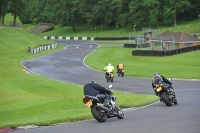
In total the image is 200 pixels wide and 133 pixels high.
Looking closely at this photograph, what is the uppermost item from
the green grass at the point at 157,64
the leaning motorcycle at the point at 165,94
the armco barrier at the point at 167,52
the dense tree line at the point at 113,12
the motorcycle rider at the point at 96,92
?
the dense tree line at the point at 113,12

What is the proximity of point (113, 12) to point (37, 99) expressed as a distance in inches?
4338

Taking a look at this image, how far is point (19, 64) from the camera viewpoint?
60938mm

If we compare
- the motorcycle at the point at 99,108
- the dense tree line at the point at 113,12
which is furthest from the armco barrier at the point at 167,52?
the dense tree line at the point at 113,12

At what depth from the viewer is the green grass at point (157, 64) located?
47.4 metres

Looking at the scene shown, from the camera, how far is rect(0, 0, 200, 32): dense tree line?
118 m

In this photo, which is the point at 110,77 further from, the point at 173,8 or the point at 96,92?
the point at 173,8

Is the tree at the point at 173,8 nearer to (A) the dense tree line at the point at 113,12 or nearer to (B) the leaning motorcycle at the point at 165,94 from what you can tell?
(A) the dense tree line at the point at 113,12

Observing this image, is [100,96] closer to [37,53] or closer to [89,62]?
[89,62]

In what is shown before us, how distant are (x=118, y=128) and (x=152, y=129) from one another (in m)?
1.25

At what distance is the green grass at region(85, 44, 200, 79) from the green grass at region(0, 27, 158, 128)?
9.76 meters

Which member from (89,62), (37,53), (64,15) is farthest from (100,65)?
(64,15)

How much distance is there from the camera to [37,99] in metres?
26.7

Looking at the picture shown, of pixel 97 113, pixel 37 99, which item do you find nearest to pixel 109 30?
pixel 37 99

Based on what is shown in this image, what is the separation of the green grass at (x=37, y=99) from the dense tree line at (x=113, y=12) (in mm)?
48612
